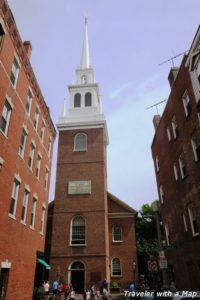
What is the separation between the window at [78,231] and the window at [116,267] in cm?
629

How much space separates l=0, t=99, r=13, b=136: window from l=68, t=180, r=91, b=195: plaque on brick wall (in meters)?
18.9

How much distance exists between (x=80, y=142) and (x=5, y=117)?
843 inches

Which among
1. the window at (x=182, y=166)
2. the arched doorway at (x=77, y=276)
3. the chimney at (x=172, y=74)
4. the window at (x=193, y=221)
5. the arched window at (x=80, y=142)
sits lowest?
the arched doorway at (x=77, y=276)

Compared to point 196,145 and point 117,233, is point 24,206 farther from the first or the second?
point 117,233

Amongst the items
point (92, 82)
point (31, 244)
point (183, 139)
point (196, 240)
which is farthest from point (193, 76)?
point (92, 82)

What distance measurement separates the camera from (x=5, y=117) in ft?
47.3

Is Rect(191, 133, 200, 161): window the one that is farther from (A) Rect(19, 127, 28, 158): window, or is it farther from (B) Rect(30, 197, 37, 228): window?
(B) Rect(30, 197, 37, 228): window

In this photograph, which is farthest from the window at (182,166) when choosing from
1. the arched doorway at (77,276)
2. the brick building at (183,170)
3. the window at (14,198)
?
the arched doorway at (77,276)

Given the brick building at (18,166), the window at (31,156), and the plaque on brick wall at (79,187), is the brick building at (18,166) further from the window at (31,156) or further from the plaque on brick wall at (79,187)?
the plaque on brick wall at (79,187)

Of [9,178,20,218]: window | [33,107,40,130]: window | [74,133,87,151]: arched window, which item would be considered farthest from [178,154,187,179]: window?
[74,133,87,151]: arched window

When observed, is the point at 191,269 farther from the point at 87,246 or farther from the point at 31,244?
the point at 87,246

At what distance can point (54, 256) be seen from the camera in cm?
2900

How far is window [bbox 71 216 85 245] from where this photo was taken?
29844 mm

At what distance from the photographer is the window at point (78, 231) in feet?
97.9
